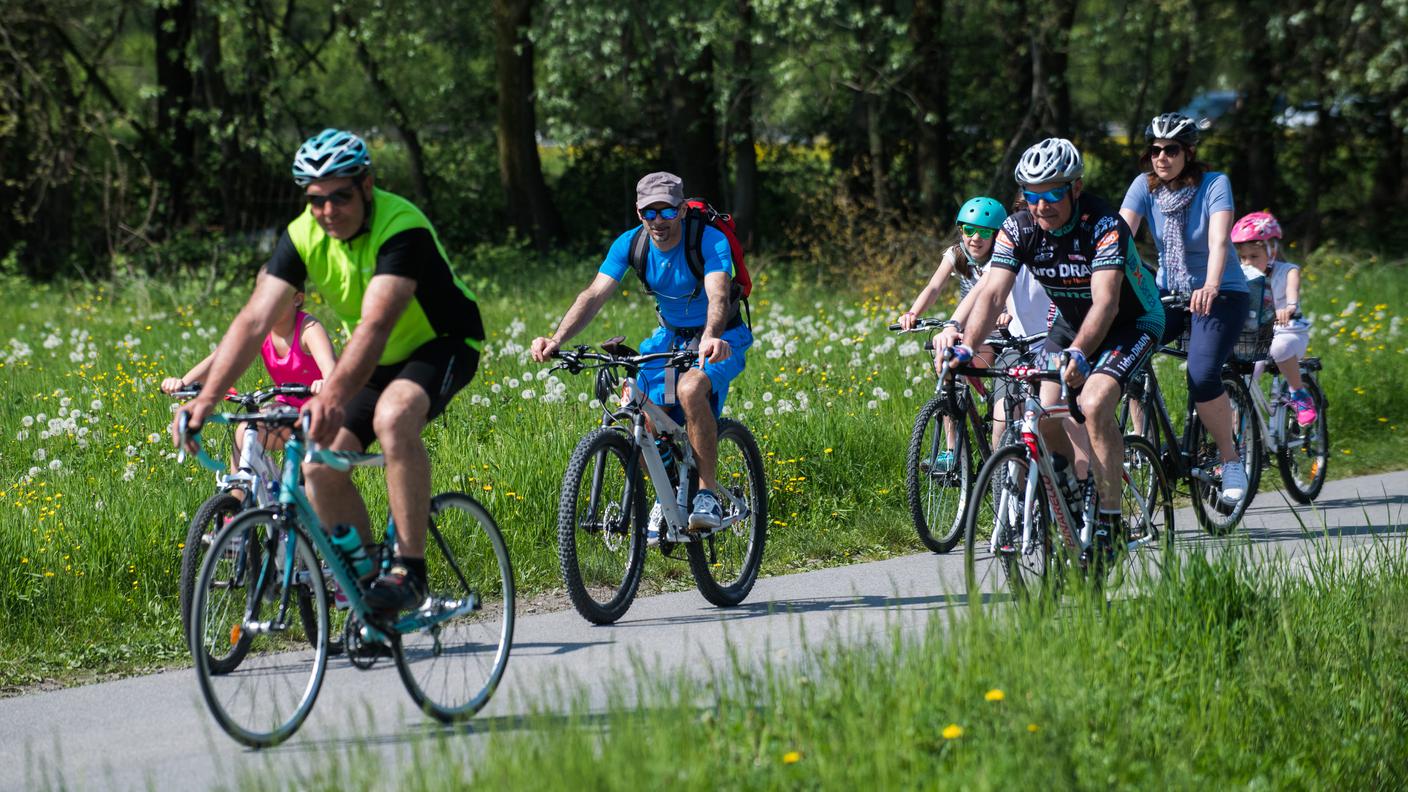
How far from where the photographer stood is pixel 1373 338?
15.0 m

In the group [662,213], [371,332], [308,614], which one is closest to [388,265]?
[371,332]

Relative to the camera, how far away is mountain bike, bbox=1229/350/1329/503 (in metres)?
10.1

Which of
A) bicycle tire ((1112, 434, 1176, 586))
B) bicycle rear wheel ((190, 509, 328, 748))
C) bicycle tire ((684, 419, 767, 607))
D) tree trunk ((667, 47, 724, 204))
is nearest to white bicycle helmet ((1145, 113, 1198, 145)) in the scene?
bicycle tire ((1112, 434, 1176, 586))

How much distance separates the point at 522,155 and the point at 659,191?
68.0 feet

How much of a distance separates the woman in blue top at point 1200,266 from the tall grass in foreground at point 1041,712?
261cm

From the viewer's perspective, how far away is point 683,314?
766 centimetres

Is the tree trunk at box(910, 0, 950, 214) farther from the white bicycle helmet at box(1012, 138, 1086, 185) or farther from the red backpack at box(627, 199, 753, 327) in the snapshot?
the white bicycle helmet at box(1012, 138, 1086, 185)

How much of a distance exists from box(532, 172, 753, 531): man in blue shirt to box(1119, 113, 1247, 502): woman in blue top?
107 inches

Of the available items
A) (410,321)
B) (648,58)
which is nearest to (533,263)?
(648,58)

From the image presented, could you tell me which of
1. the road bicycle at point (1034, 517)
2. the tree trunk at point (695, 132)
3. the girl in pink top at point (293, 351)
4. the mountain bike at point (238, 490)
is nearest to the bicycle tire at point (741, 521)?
the road bicycle at point (1034, 517)

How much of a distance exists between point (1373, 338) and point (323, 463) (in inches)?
478

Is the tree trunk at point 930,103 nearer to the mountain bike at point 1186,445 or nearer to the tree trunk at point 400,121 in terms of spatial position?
the tree trunk at point 400,121

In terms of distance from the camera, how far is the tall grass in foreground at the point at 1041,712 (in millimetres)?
4352

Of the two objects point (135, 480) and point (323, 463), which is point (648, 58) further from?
point (323, 463)
